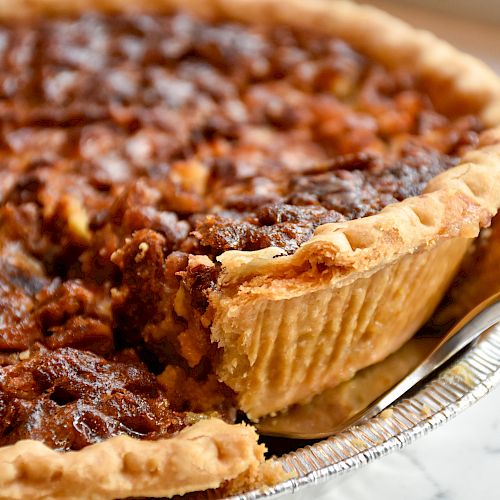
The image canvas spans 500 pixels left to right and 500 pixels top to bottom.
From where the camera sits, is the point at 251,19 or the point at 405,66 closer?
the point at 405,66

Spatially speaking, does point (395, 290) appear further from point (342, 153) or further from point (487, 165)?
point (342, 153)

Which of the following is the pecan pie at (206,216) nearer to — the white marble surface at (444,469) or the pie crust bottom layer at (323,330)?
the pie crust bottom layer at (323,330)

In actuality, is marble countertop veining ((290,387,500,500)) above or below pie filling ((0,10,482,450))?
below

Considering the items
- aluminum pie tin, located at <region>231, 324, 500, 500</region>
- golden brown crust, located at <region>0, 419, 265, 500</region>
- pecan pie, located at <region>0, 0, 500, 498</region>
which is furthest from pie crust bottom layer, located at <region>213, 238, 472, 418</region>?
golden brown crust, located at <region>0, 419, 265, 500</region>

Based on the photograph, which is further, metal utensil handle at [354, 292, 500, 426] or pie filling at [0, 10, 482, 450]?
metal utensil handle at [354, 292, 500, 426]

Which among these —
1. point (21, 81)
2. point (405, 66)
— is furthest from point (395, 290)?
point (21, 81)

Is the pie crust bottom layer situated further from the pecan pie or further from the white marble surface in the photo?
the white marble surface

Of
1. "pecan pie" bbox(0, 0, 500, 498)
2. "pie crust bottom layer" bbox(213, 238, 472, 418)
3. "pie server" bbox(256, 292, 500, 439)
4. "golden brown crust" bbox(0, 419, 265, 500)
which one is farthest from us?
"pie server" bbox(256, 292, 500, 439)
